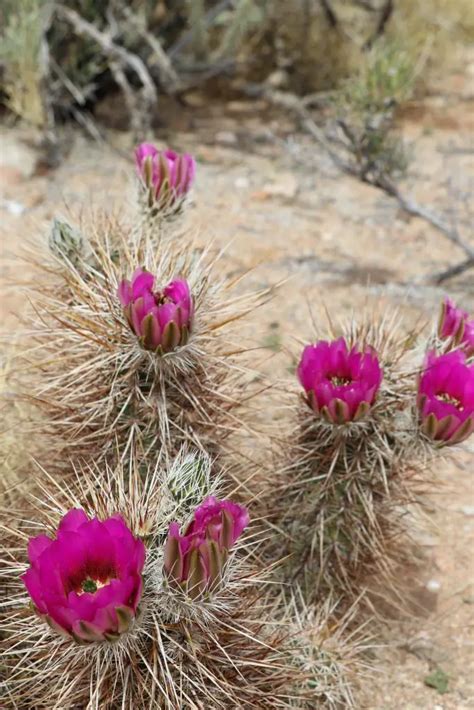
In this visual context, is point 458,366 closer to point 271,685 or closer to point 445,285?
point 271,685

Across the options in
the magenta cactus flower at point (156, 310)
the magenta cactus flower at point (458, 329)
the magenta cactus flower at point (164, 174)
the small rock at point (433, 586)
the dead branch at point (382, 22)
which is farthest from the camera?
the dead branch at point (382, 22)

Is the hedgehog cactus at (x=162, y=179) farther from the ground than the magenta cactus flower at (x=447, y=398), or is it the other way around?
the hedgehog cactus at (x=162, y=179)

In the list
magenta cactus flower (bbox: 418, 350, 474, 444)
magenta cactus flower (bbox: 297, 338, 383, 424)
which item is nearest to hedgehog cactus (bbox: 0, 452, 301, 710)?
magenta cactus flower (bbox: 297, 338, 383, 424)

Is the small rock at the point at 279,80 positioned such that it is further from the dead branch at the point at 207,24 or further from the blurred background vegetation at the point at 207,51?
the dead branch at the point at 207,24

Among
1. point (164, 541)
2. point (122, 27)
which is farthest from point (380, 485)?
point (122, 27)

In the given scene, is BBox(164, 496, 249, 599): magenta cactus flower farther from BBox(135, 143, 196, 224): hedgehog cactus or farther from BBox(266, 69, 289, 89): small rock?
BBox(266, 69, 289, 89): small rock

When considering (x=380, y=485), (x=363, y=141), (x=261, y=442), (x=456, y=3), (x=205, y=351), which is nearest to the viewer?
(x=205, y=351)

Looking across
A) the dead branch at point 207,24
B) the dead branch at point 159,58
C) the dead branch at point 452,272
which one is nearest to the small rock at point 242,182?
the dead branch at point 159,58
